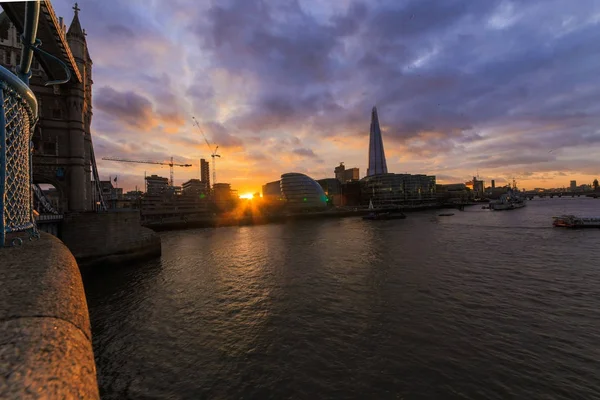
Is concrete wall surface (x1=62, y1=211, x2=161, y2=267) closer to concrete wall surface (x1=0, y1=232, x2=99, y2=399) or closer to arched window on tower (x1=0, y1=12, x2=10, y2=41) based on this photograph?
concrete wall surface (x1=0, y1=232, x2=99, y2=399)

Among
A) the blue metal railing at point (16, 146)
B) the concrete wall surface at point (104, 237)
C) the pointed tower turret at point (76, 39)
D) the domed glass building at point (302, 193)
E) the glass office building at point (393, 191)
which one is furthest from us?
the glass office building at point (393, 191)

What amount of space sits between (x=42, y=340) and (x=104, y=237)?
2871 centimetres

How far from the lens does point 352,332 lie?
41.5 feet

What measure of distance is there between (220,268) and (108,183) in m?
160

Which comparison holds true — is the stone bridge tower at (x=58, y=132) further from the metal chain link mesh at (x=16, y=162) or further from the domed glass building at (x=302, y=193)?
the domed glass building at (x=302, y=193)

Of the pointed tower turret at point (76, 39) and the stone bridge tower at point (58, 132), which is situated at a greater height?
the pointed tower turret at point (76, 39)

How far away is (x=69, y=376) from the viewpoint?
2395 mm

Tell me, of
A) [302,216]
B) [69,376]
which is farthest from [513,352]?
[302,216]

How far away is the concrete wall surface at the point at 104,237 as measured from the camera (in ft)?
77.3

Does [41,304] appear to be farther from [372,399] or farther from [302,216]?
[302,216]

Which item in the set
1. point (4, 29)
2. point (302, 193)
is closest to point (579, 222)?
point (4, 29)

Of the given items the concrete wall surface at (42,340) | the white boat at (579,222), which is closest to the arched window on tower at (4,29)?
the concrete wall surface at (42,340)

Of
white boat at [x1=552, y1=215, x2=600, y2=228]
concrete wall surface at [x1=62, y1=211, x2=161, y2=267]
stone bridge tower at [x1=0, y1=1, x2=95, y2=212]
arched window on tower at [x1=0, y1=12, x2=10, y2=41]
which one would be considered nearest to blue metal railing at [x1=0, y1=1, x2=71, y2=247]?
concrete wall surface at [x1=62, y1=211, x2=161, y2=267]

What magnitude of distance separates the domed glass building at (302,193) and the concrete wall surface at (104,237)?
322 ft
